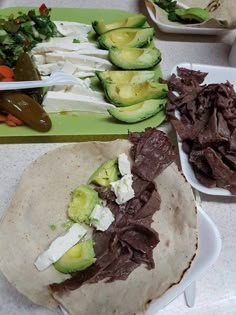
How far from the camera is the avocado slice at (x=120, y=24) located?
1.25 m

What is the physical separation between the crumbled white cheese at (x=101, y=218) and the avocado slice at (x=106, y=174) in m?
0.06

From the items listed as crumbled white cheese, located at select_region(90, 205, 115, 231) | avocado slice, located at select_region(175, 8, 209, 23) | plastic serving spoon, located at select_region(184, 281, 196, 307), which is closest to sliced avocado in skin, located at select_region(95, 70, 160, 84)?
avocado slice, located at select_region(175, 8, 209, 23)

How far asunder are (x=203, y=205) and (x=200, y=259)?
238mm

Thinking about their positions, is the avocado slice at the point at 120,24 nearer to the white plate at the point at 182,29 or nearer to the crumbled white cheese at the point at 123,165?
the white plate at the point at 182,29

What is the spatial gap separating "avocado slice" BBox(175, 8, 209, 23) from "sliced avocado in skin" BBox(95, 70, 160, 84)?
279 millimetres

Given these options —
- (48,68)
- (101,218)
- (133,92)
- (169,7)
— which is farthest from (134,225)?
(169,7)

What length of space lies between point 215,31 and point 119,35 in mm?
296

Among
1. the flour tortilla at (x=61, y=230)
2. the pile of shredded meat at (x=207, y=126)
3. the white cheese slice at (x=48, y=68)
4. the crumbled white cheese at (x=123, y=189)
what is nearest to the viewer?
the flour tortilla at (x=61, y=230)

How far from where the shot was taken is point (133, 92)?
3.60ft

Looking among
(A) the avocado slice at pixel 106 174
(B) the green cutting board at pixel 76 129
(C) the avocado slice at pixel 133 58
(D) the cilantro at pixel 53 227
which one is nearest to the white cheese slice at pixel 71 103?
(B) the green cutting board at pixel 76 129

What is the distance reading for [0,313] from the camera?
804 millimetres

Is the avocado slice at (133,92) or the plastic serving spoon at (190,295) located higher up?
the avocado slice at (133,92)

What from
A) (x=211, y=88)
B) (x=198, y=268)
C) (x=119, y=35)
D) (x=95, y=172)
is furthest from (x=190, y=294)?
(x=119, y=35)

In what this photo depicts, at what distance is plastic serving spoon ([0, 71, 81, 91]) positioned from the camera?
1014mm
